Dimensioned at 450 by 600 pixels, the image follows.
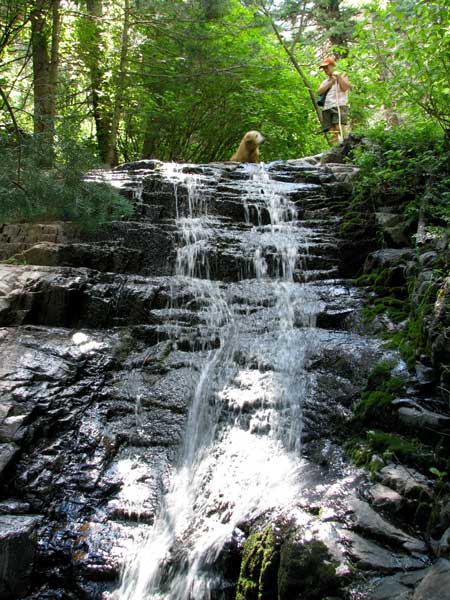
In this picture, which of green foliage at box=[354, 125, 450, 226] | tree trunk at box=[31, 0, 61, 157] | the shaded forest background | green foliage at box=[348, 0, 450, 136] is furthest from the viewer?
green foliage at box=[354, 125, 450, 226]

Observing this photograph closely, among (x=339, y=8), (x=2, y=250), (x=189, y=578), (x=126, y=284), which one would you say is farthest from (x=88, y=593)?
(x=339, y=8)

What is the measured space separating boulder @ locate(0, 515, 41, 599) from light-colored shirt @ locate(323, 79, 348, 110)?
41.9ft

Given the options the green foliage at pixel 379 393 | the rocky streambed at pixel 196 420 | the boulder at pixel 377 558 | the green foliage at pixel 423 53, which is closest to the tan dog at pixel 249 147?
the rocky streambed at pixel 196 420

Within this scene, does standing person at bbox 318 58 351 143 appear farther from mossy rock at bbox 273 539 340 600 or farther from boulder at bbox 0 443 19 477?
mossy rock at bbox 273 539 340 600

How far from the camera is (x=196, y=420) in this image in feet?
15.4

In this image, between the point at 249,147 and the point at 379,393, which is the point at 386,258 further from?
the point at 249,147

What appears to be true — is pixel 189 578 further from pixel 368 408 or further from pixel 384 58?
pixel 384 58

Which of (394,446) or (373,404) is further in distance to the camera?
(373,404)

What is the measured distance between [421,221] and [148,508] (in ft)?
16.6

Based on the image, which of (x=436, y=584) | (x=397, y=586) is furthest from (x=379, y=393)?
(x=436, y=584)

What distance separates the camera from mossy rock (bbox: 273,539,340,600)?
2.70 m

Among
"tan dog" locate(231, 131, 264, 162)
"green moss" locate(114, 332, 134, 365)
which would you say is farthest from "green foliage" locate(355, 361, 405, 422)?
"tan dog" locate(231, 131, 264, 162)

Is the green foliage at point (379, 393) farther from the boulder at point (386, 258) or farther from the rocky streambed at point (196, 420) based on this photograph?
the boulder at point (386, 258)

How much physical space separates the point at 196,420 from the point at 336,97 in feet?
36.8
